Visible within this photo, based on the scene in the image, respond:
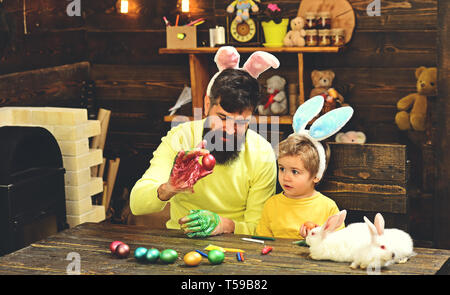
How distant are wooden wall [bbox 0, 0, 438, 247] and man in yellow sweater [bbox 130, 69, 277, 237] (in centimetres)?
172

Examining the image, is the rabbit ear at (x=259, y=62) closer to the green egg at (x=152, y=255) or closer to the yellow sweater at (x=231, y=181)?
the yellow sweater at (x=231, y=181)

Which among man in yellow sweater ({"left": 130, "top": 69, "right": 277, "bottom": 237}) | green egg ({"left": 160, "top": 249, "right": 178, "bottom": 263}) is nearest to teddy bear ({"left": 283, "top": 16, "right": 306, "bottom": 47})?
man in yellow sweater ({"left": 130, "top": 69, "right": 277, "bottom": 237})

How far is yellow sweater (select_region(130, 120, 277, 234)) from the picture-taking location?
244 cm

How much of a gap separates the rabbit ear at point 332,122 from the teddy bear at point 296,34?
1806 millimetres

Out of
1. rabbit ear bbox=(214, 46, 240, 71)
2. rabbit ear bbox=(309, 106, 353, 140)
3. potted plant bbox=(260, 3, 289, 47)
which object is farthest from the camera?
potted plant bbox=(260, 3, 289, 47)

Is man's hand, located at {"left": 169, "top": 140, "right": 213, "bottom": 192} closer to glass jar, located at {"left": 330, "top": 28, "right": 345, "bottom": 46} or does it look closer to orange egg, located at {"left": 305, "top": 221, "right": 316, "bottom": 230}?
orange egg, located at {"left": 305, "top": 221, "right": 316, "bottom": 230}

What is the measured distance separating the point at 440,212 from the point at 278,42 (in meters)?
1.46

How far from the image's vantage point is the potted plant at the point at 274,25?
13.1ft

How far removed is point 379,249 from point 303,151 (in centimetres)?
59

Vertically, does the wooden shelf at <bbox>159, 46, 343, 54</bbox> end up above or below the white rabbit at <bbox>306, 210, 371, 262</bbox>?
above

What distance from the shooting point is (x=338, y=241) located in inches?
69.9
